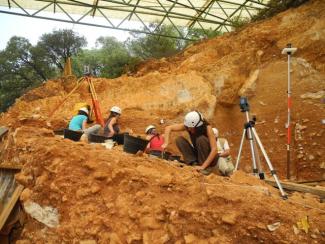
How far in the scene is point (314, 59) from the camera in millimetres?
9852

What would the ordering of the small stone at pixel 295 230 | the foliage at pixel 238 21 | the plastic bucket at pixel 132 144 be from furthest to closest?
1. the foliage at pixel 238 21
2. the plastic bucket at pixel 132 144
3. the small stone at pixel 295 230

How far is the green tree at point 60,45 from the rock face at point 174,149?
25.1 ft

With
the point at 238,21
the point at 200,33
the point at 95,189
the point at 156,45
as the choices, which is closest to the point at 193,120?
the point at 95,189

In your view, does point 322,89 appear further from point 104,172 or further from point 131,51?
point 131,51

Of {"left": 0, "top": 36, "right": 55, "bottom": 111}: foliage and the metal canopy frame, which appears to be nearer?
the metal canopy frame

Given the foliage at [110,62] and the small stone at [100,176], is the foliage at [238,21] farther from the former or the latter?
the small stone at [100,176]

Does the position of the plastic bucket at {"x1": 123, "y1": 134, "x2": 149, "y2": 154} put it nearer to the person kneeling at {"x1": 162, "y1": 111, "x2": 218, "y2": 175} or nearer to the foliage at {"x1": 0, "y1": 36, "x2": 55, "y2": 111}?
the person kneeling at {"x1": 162, "y1": 111, "x2": 218, "y2": 175}

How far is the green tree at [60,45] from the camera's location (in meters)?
20.3

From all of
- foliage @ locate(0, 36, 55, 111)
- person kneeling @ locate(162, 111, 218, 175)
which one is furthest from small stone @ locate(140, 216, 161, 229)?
foliage @ locate(0, 36, 55, 111)

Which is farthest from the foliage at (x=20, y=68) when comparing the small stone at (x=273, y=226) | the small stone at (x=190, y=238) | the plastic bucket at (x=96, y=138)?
the small stone at (x=273, y=226)

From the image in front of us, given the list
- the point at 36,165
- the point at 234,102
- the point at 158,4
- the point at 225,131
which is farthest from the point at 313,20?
Result: the point at 36,165

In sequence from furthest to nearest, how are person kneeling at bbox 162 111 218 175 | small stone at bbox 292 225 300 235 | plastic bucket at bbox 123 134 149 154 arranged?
plastic bucket at bbox 123 134 149 154 < person kneeling at bbox 162 111 218 175 < small stone at bbox 292 225 300 235

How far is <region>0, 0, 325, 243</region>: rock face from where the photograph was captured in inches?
144

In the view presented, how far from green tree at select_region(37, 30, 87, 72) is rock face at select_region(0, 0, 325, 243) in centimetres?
765
